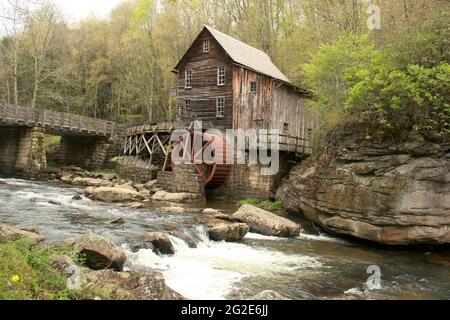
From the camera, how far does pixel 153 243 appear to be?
30.1 feet

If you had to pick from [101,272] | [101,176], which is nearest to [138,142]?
[101,176]

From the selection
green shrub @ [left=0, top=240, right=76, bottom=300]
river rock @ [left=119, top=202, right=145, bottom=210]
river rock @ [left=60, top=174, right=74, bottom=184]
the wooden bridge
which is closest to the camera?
green shrub @ [left=0, top=240, right=76, bottom=300]

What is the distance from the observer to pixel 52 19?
3045 cm

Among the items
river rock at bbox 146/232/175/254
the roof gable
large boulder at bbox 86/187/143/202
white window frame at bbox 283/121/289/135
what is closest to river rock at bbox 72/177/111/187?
large boulder at bbox 86/187/143/202

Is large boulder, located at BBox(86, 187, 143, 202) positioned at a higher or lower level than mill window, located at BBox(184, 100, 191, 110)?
lower

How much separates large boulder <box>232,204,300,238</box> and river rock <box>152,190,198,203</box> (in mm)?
5604

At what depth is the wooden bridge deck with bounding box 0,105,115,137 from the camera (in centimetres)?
2338

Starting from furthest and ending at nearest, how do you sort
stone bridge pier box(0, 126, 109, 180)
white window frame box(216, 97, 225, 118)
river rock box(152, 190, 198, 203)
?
stone bridge pier box(0, 126, 109, 180) < white window frame box(216, 97, 225, 118) < river rock box(152, 190, 198, 203)

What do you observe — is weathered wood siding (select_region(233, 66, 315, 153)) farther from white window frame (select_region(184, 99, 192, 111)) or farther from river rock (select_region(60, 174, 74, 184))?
river rock (select_region(60, 174, 74, 184))

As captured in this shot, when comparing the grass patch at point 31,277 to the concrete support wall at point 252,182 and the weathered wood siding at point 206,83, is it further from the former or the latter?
the weathered wood siding at point 206,83

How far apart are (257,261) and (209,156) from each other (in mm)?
11799
